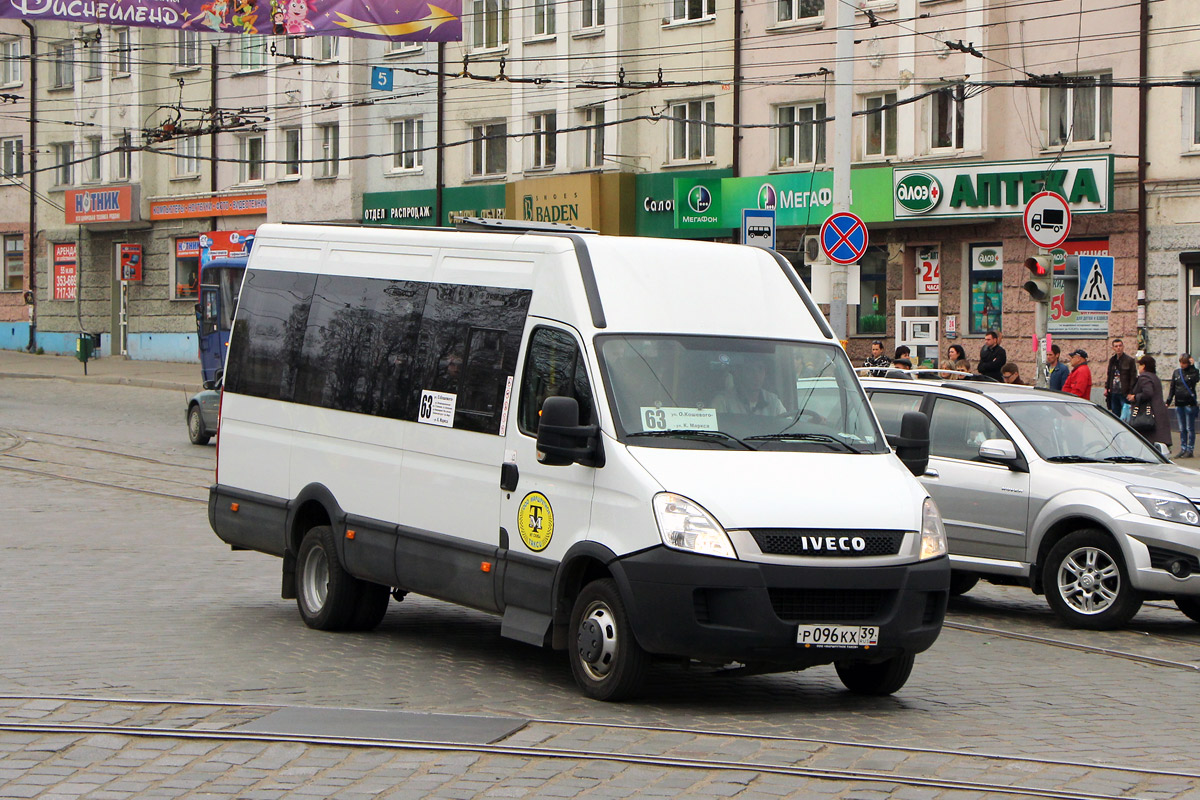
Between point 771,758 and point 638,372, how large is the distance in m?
2.34

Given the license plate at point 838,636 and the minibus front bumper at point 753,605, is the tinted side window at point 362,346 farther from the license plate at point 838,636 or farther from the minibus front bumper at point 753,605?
the license plate at point 838,636

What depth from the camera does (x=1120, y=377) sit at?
26.3 m

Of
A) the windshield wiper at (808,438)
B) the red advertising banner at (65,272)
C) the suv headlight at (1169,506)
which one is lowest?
the suv headlight at (1169,506)

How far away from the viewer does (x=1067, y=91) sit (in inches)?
1195

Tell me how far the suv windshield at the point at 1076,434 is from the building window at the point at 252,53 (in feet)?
123

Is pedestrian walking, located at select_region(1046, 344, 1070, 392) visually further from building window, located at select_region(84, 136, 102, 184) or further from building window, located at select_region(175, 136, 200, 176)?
building window, located at select_region(84, 136, 102, 184)

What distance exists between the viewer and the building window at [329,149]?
4516 cm

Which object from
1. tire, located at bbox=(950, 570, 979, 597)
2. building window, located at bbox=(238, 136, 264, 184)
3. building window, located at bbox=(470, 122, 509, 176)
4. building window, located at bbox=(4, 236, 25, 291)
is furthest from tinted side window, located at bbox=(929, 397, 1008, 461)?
building window, located at bbox=(4, 236, 25, 291)

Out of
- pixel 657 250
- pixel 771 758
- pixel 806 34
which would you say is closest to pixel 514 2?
pixel 806 34

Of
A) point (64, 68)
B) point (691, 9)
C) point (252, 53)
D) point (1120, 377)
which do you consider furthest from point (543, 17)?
point (64, 68)

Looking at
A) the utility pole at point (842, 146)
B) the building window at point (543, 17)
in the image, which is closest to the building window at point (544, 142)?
the building window at point (543, 17)

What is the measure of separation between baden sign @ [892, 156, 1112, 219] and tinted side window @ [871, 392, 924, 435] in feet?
53.7

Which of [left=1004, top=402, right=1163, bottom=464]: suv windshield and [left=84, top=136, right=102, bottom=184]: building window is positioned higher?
[left=84, top=136, right=102, bottom=184]: building window

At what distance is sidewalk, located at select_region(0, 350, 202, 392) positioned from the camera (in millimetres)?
40875
